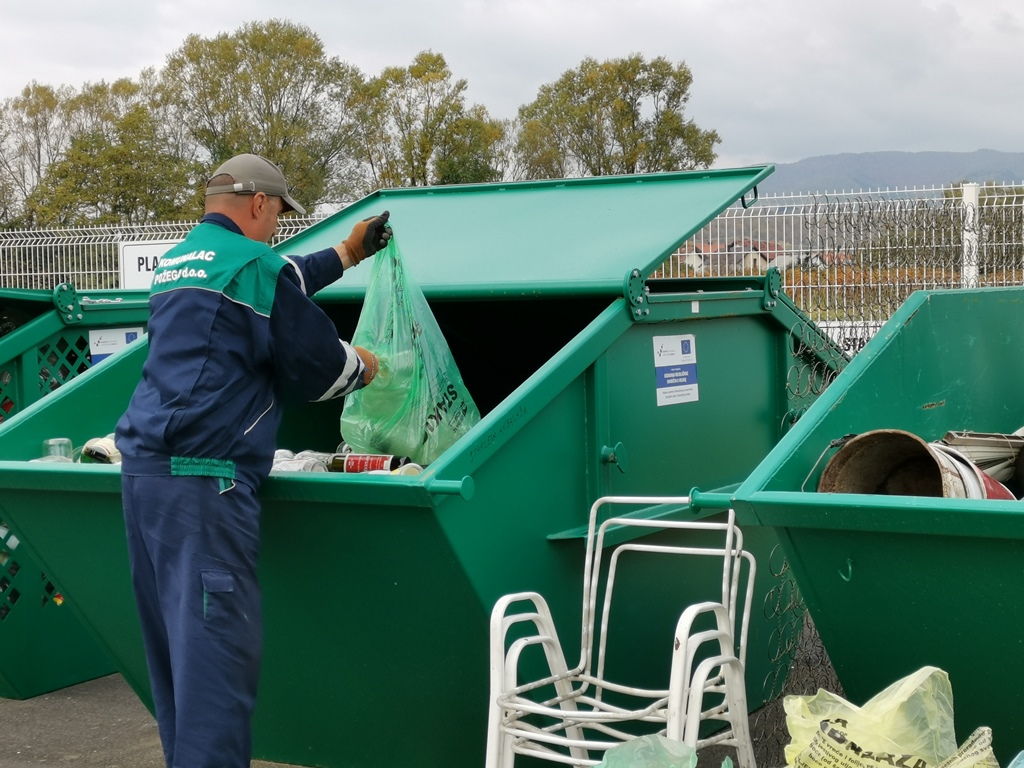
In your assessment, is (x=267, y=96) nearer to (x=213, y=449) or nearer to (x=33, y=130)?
(x=33, y=130)

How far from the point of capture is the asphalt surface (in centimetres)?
373

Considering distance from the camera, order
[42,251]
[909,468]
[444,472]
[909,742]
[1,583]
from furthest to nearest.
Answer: [42,251]
[1,583]
[909,468]
[444,472]
[909,742]

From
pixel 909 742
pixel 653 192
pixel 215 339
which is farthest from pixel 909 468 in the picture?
pixel 215 339

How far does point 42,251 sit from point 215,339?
12.4 metres

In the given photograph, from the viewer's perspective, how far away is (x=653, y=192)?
3596 mm

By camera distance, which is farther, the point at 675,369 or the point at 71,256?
Result: the point at 71,256

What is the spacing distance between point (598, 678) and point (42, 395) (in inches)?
102

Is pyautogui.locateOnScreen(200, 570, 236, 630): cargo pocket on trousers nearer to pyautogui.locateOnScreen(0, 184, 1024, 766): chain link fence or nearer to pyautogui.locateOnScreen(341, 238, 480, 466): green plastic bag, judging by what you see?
pyautogui.locateOnScreen(341, 238, 480, 466): green plastic bag

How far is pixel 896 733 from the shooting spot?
6.53ft

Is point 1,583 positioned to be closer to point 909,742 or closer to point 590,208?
point 590,208

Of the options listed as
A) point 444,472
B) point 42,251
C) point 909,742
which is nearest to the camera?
point 909,742

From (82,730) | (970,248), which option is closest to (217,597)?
(82,730)

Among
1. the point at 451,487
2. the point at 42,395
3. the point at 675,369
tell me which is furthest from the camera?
the point at 42,395

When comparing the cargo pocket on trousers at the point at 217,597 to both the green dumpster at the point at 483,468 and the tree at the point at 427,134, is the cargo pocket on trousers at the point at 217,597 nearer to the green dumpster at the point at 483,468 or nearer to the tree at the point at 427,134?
the green dumpster at the point at 483,468
